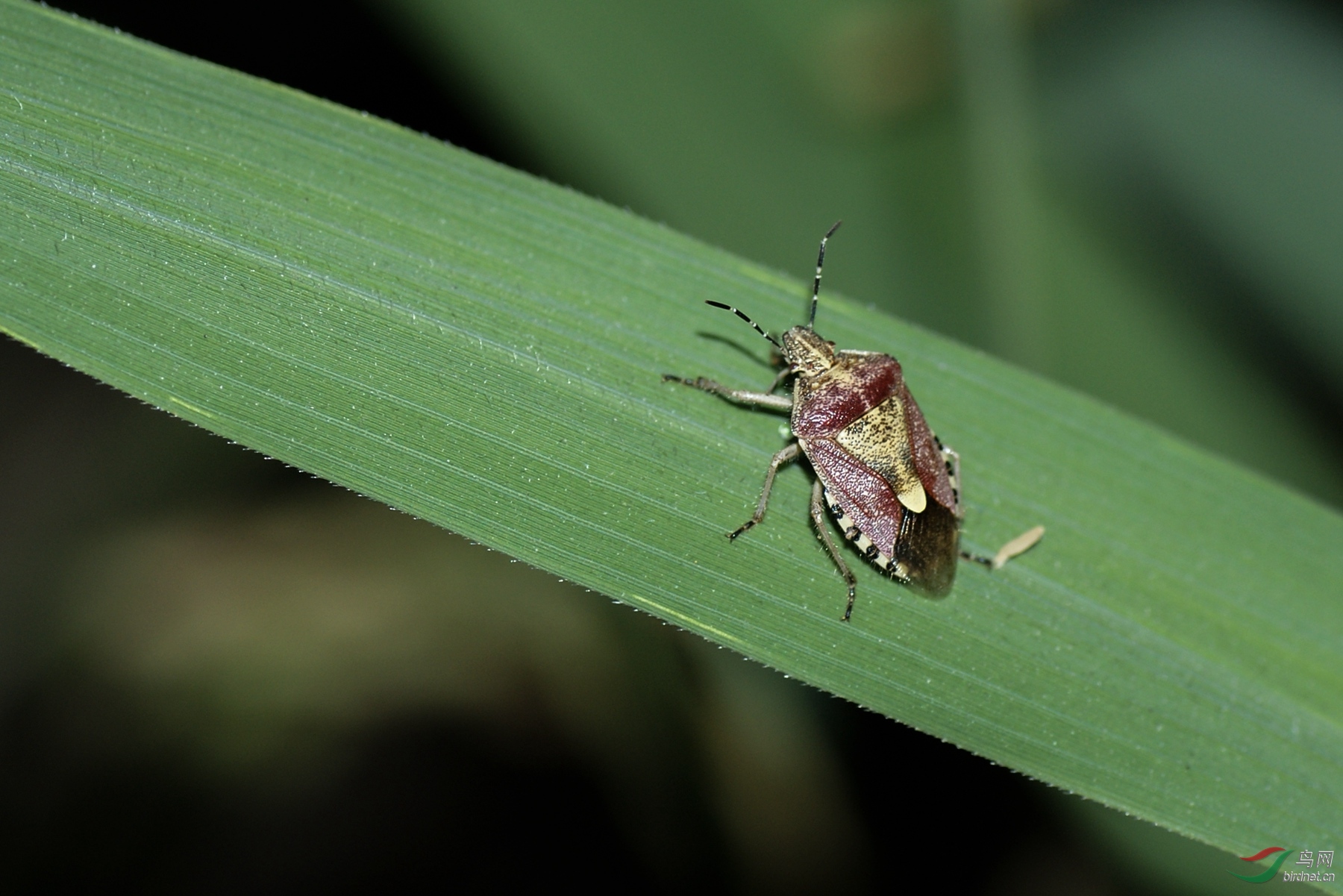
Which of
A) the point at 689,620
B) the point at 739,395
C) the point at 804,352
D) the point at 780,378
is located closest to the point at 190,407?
the point at 689,620

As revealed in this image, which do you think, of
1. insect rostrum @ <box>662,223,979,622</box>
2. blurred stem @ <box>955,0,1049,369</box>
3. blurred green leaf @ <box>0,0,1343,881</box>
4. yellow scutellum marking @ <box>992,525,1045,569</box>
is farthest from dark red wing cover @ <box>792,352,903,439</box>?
blurred stem @ <box>955,0,1049,369</box>

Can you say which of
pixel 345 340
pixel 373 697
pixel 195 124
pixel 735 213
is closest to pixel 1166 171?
pixel 735 213

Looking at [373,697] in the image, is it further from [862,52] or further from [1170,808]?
[862,52]

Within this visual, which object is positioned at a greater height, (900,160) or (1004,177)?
(1004,177)

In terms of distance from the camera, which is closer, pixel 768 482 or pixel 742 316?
pixel 768 482

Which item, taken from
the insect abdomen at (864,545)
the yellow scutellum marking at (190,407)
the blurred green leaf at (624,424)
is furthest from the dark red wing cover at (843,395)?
the yellow scutellum marking at (190,407)

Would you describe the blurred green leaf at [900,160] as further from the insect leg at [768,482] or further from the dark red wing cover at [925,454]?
the insect leg at [768,482]

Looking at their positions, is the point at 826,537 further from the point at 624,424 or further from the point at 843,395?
the point at 624,424
